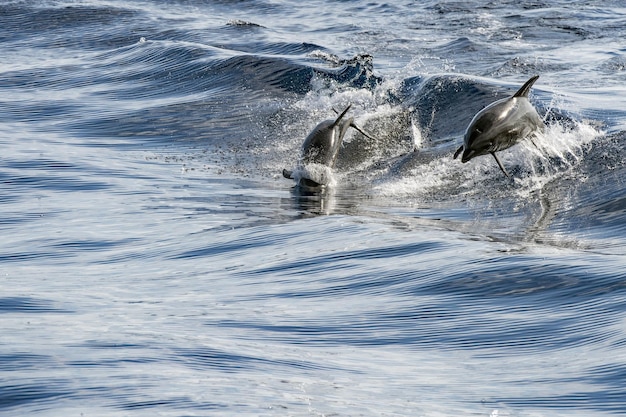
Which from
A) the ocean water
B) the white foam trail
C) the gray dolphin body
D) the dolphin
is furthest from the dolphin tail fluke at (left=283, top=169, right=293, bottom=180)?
the gray dolphin body

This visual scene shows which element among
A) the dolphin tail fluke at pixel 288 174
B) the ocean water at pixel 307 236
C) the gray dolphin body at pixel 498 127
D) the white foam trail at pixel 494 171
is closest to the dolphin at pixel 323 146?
the dolphin tail fluke at pixel 288 174

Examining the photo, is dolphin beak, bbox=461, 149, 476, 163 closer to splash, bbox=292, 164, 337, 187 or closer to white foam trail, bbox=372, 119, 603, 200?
white foam trail, bbox=372, 119, 603, 200

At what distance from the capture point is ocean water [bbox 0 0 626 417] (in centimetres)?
573

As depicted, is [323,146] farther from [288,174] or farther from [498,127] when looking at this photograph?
[498,127]

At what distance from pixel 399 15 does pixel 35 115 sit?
1022cm

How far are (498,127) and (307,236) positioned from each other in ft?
6.83

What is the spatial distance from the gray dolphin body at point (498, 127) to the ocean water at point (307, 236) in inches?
23.0

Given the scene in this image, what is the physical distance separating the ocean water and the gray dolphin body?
0.58m

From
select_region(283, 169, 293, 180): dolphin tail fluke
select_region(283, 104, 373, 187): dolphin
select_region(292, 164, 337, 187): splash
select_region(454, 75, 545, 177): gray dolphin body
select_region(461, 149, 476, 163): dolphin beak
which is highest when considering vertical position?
select_region(454, 75, 545, 177): gray dolphin body

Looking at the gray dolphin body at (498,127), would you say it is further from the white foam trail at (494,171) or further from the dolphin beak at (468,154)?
the white foam trail at (494,171)

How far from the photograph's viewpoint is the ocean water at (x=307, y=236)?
18.8 ft

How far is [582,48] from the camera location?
2031 centimetres

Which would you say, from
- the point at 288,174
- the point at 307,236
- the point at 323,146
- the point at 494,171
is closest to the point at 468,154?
the point at 494,171

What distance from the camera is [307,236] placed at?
9297 millimetres
